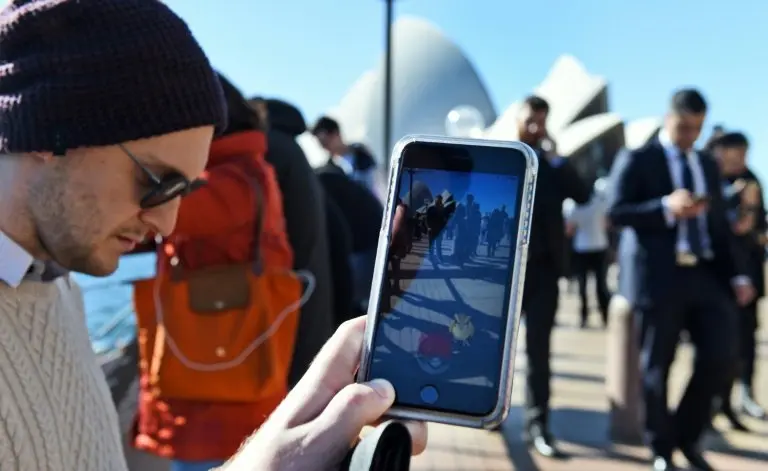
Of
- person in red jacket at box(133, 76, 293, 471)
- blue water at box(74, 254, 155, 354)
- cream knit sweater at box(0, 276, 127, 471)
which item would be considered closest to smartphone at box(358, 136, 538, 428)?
cream knit sweater at box(0, 276, 127, 471)

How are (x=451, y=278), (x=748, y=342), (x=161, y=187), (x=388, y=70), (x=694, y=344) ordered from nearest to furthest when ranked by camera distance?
1. (x=451, y=278)
2. (x=161, y=187)
3. (x=694, y=344)
4. (x=748, y=342)
5. (x=388, y=70)

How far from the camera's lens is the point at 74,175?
1.34m

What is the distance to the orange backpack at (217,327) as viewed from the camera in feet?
7.20

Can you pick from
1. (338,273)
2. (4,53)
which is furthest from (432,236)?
(338,273)

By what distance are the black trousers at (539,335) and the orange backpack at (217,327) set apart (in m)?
2.48

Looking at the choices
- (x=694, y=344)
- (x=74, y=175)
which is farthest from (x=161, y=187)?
(x=694, y=344)

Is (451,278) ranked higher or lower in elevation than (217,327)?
higher

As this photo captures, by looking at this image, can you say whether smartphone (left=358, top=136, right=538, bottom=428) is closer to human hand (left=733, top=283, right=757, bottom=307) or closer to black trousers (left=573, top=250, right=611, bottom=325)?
human hand (left=733, top=283, right=757, bottom=307)

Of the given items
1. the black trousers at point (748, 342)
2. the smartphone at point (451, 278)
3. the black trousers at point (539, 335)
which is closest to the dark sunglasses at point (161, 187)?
the smartphone at point (451, 278)

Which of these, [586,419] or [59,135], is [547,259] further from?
[59,135]

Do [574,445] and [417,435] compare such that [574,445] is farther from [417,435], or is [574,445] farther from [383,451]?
[383,451]

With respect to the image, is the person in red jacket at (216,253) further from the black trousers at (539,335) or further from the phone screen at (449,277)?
the black trousers at (539,335)

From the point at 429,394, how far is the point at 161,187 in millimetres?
767

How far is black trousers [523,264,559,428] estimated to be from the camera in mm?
4480
